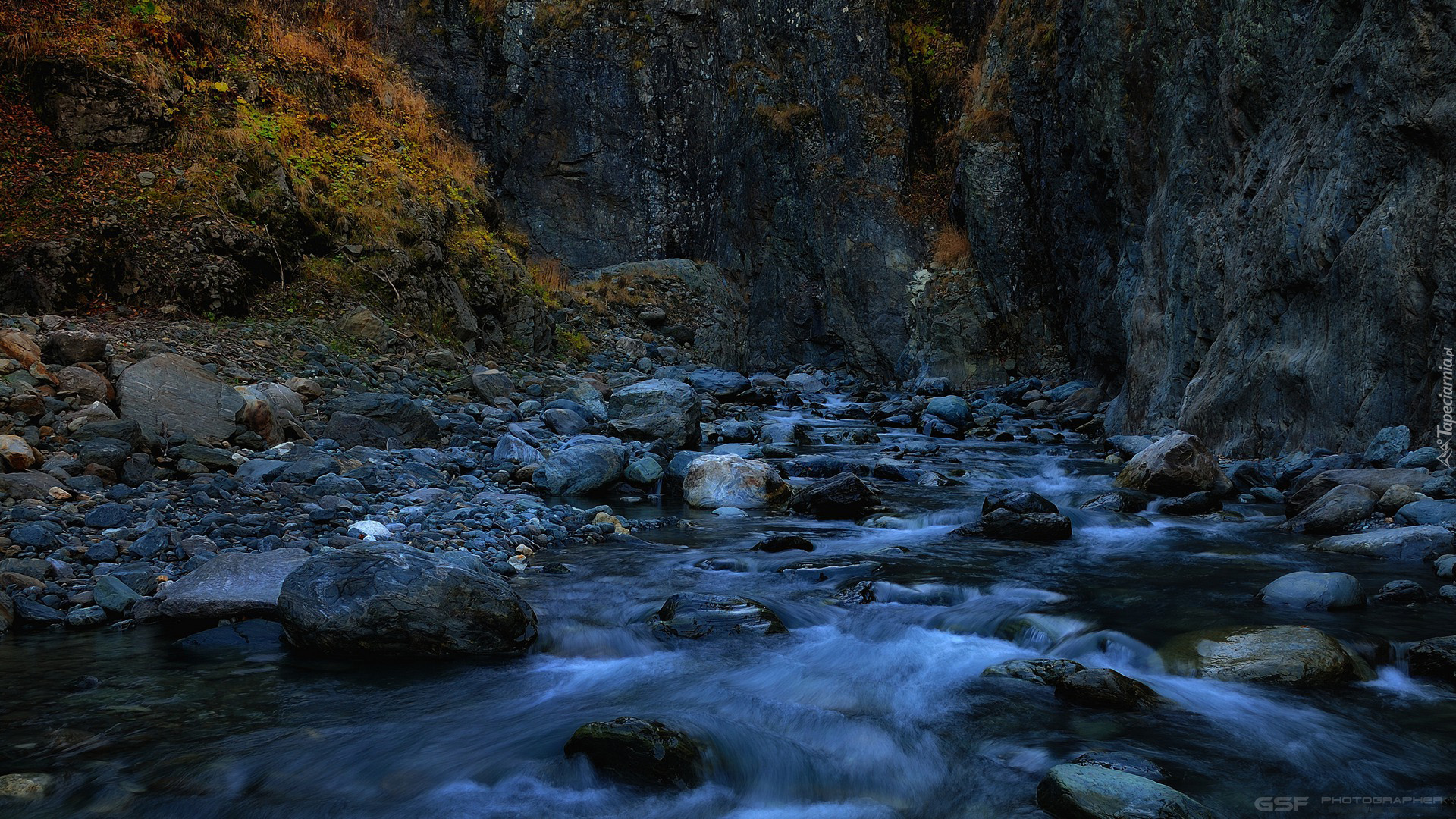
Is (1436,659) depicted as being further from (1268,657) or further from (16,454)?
(16,454)

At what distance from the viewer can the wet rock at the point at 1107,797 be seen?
2781 mm

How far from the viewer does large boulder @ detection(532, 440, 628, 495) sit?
8.53m

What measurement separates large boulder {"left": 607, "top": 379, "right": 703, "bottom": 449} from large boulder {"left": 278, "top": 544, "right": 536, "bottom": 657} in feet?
21.3

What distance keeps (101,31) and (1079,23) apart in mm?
15059

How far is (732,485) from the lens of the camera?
871 cm

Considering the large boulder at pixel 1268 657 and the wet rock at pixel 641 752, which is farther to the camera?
the large boulder at pixel 1268 657

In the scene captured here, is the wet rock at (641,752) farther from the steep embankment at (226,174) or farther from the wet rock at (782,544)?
the steep embankment at (226,174)

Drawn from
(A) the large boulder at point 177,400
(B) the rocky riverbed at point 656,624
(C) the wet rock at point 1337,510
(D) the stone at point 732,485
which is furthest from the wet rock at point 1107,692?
(A) the large boulder at point 177,400

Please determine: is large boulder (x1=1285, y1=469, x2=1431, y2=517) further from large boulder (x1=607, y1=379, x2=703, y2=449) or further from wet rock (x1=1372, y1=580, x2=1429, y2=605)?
large boulder (x1=607, y1=379, x2=703, y2=449)

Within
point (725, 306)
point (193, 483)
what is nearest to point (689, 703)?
point (193, 483)

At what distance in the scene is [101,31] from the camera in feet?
38.2

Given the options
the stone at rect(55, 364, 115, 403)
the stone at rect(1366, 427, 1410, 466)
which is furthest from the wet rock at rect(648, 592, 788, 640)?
the stone at rect(1366, 427, 1410, 466)

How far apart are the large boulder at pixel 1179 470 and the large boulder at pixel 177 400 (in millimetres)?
8668

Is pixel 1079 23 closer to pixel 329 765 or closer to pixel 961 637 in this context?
pixel 961 637
